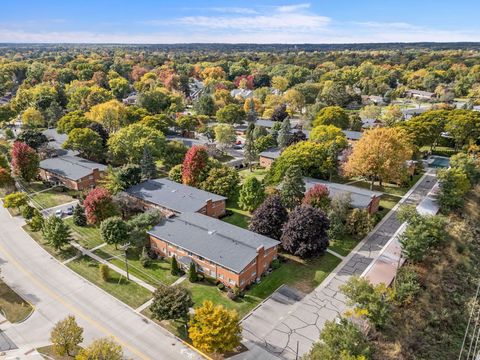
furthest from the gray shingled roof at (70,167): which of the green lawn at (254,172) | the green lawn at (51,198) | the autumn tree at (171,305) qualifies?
the autumn tree at (171,305)

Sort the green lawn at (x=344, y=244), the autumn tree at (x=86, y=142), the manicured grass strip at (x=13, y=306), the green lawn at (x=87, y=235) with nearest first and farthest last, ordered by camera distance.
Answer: the manicured grass strip at (x=13, y=306) < the green lawn at (x=344, y=244) < the green lawn at (x=87, y=235) < the autumn tree at (x=86, y=142)

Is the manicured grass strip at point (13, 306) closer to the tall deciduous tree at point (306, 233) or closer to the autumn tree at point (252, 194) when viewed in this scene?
the tall deciduous tree at point (306, 233)

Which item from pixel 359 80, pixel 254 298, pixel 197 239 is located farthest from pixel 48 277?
pixel 359 80

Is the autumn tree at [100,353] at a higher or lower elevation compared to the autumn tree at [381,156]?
lower

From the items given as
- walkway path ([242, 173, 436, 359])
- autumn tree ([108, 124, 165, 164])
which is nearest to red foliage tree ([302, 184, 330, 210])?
walkway path ([242, 173, 436, 359])

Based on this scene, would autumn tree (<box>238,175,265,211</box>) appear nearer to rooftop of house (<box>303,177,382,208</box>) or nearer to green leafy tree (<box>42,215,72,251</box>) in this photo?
rooftop of house (<box>303,177,382,208</box>)

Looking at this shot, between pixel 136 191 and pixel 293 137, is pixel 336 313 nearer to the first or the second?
pixel 136 191

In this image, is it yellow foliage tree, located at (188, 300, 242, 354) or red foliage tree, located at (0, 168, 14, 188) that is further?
red foliage tree, located at (0, 168, 14, 188)
